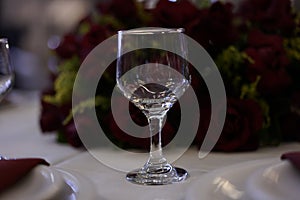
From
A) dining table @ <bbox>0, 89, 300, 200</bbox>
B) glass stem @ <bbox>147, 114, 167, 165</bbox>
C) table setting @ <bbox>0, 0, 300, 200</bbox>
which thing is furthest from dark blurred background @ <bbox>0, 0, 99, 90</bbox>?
glass stem @ <bbox>147, 114, 167, 165</bbox>

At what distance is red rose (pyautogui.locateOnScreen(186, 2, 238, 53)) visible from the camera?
30.9 inches

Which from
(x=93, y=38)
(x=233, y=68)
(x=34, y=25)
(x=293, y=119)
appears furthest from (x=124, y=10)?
(x=34, y=25)

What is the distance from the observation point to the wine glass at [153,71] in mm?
594

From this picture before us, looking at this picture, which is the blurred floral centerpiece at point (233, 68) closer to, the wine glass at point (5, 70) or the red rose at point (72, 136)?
the red rose at point (72, 136)

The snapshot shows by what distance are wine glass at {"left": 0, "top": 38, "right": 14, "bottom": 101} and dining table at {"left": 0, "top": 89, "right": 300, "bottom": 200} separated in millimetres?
134

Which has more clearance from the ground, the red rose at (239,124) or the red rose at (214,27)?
the red rose at (214,27)

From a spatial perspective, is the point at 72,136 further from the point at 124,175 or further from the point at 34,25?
the point at 34,25

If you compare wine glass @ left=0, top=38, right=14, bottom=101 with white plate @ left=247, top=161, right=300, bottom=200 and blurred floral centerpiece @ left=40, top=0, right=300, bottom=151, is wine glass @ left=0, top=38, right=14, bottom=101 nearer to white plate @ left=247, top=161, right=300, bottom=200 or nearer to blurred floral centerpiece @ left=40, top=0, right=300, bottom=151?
blurred floral centerpiece @ left=40, top=0, right=300, bottom=151

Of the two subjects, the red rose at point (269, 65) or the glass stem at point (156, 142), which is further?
the red rose at point (269, 65)

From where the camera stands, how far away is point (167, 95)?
61cm

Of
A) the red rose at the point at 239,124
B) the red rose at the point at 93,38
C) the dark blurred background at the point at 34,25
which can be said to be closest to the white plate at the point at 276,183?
the red rose at the point at 239,124

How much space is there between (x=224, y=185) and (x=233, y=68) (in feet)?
1.19

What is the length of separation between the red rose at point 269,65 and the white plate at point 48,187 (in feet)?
1.32

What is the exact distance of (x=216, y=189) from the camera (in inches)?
18.4
